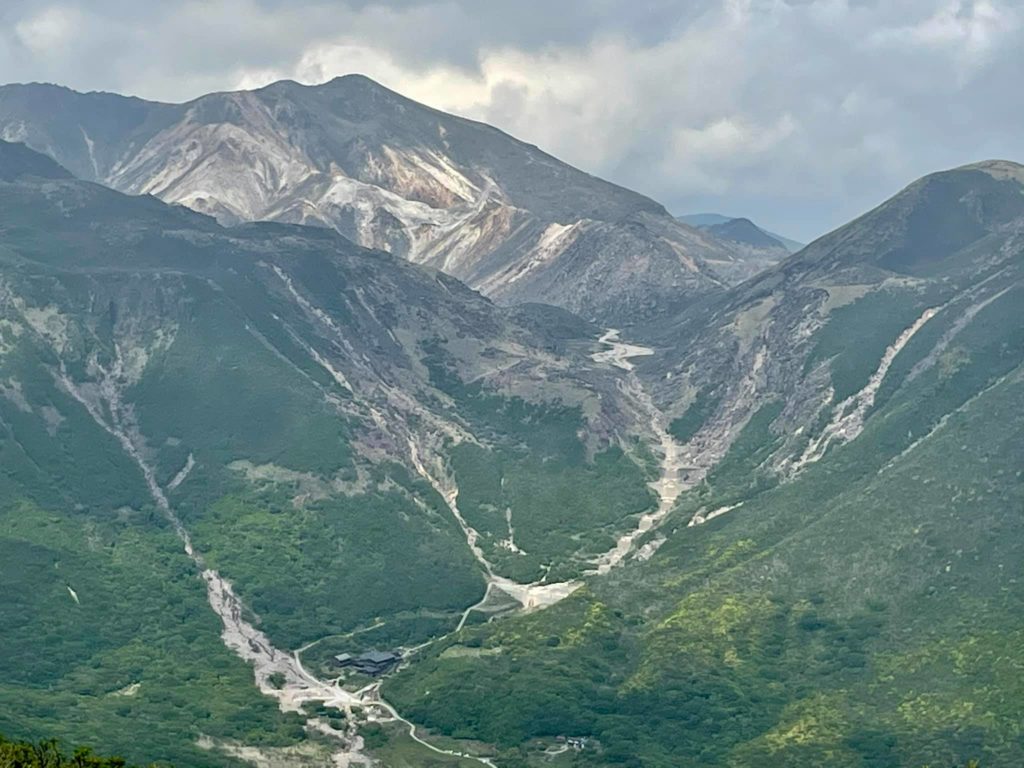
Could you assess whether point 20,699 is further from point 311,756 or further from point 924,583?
point 924,583

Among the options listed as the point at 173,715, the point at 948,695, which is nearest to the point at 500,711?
the point at 173,715

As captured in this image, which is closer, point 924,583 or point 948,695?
point 948,695

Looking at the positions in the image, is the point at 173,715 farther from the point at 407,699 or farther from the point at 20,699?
the point at 407,699

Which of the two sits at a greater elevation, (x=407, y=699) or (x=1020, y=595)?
(x=407, y=699)


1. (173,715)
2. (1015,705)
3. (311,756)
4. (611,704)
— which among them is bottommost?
(1015,705)

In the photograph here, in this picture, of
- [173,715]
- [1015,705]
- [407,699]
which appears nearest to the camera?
[1015,705]

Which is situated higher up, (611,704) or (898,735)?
(611,704)

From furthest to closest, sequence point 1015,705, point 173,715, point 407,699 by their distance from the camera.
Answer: point 407,699
point 173,715
point 1015,705

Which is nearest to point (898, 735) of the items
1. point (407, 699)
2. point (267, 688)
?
point (407, 699)

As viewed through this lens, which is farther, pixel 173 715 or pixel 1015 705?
pixel 173 715
